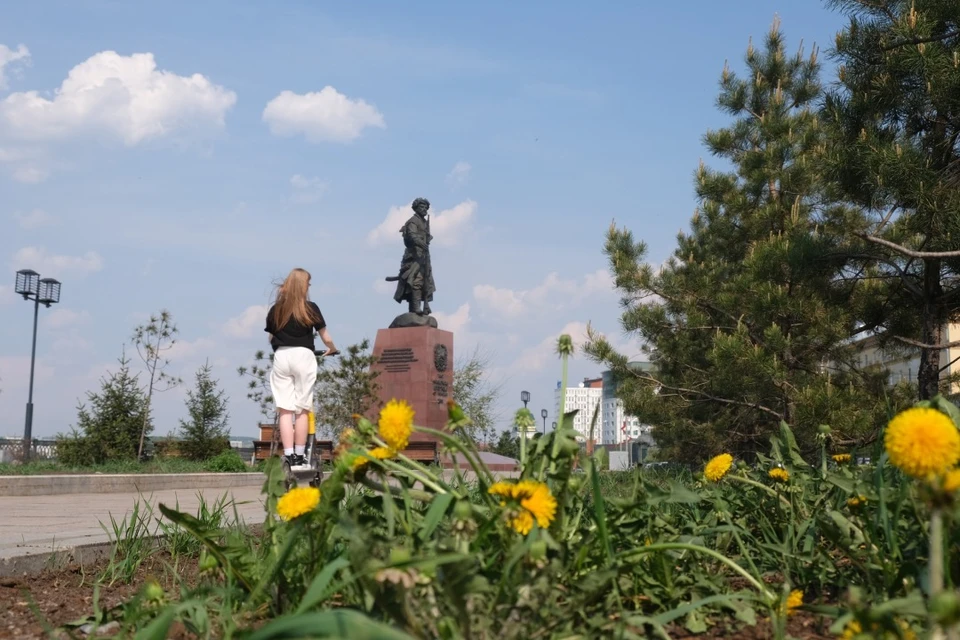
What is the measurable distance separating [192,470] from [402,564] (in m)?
12.5

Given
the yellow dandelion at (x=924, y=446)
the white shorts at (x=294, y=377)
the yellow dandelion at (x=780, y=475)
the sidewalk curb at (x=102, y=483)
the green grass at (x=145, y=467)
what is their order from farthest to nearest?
the green grass at (x=145, y=467), the sidewalk curb at (x=102, y=483), the white shorts at (x=294, y=377), the yellow dandelion at (x=780, y=475), the yellow dandelion at (x=924, y=446)

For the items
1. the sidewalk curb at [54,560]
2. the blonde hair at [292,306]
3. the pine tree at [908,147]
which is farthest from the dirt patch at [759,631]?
the pine tree at [908,147]

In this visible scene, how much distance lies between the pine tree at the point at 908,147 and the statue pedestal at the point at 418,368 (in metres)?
10.0

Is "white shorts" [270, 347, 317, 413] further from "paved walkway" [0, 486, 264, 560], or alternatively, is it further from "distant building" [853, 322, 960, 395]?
"distant building" [853, 322, 960, 395]

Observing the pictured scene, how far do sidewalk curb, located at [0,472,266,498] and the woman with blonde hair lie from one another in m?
1.83

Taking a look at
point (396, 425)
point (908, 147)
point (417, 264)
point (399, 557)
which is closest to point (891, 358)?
point (908, 147)

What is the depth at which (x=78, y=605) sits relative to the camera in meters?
2.19

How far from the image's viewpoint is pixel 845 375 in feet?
34.9

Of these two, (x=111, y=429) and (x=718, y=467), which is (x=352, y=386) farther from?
(x=718, y=467)

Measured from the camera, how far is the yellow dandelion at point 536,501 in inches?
50.2

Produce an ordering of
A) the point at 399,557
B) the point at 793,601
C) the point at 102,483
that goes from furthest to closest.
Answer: the point at 102,483, the point at 793,601, the point at 399,557

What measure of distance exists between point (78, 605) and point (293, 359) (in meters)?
4.01

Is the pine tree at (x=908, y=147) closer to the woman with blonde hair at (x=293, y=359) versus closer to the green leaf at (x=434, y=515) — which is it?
the woman with blonde hair at (x=293, y=359)

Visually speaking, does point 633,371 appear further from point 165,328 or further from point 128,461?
point 165,328
